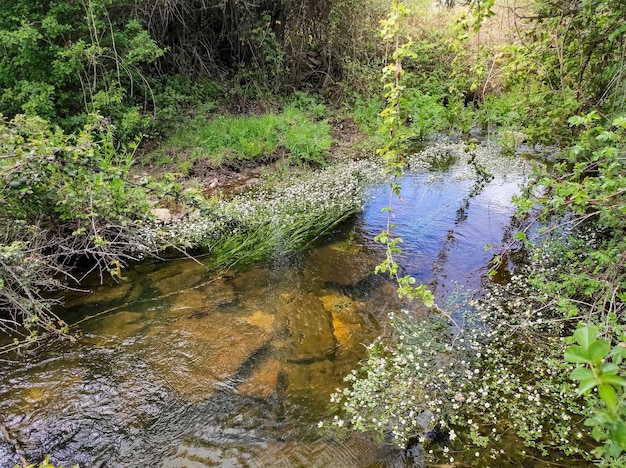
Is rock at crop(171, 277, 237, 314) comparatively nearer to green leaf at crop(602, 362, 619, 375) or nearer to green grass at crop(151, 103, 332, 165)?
green grass at crop(151, 103, 332, 165)

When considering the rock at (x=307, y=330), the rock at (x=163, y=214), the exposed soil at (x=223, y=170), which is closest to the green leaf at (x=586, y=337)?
the rock at (x=307, y=330)

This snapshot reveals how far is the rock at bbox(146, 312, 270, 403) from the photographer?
334cm

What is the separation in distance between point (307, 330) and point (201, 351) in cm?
99

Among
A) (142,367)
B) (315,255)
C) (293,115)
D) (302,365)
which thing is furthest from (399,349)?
(293,115)

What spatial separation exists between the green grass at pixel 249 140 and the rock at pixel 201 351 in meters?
4.07

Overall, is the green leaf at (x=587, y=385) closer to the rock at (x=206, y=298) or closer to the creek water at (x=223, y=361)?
the creek water at (x=223, y=361)

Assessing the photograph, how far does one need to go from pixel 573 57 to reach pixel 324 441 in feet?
14.6

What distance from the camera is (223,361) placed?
3.54 meters

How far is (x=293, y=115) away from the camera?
8742mm

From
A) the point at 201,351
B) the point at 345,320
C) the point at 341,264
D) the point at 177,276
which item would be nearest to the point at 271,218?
→ the point at 341,264

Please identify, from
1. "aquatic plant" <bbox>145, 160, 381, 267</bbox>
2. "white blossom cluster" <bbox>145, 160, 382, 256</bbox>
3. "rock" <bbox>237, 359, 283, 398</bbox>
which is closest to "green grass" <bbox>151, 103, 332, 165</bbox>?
"white blossom cluster" <bbox>145, 160, 382, 256</bbox>

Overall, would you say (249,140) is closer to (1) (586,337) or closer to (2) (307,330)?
(2) (307,330)

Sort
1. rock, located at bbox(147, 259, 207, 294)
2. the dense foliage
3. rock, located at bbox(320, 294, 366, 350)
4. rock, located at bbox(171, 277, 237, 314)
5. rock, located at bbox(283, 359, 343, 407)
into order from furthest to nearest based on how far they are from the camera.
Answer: rock, located at bbox(147, 259, 207, 294) → rock, located at bbox(171, 277, 237, 314) → rock, located at bbox(320, 294, 366, 350) → rock, located at bbox(283, 359, 343, 407) → the dense foliage

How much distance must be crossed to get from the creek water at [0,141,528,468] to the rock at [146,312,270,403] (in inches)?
0.4
